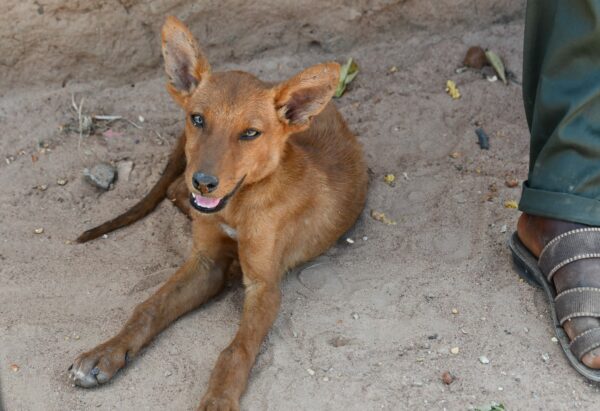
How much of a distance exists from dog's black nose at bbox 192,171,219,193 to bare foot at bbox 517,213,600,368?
1639 millimetres

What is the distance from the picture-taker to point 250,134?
A: 172 inches

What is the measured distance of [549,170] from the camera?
4.41 m

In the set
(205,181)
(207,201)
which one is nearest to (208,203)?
(207,201)

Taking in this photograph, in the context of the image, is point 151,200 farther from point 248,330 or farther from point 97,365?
point 97,365

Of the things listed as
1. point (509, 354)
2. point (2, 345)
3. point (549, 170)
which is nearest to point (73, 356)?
point (2, 345)

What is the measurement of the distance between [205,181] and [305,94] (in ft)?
2.32

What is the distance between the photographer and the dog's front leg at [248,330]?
403 cm

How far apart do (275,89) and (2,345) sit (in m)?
1.80

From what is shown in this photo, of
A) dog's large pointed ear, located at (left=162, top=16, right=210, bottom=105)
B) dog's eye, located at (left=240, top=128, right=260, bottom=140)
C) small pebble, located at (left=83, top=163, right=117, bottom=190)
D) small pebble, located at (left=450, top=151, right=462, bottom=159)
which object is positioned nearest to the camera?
dog's eye, located at (left=240, top=128, right=260, bottom=140)

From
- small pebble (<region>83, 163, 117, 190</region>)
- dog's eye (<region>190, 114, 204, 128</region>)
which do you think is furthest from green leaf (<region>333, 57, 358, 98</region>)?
dog's eye (<region>190, 114, 204, 128</region>)

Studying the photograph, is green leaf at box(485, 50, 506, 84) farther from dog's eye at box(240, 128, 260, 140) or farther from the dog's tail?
dog's eye at box(240, 128, 260, 140)

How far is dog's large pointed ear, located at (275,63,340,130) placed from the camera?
169 inches

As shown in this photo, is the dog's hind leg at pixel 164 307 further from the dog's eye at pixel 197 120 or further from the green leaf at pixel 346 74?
the green leaf at pixel 346 74

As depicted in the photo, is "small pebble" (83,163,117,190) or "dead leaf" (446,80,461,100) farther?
"dead leaf" (446,80,461,100)
